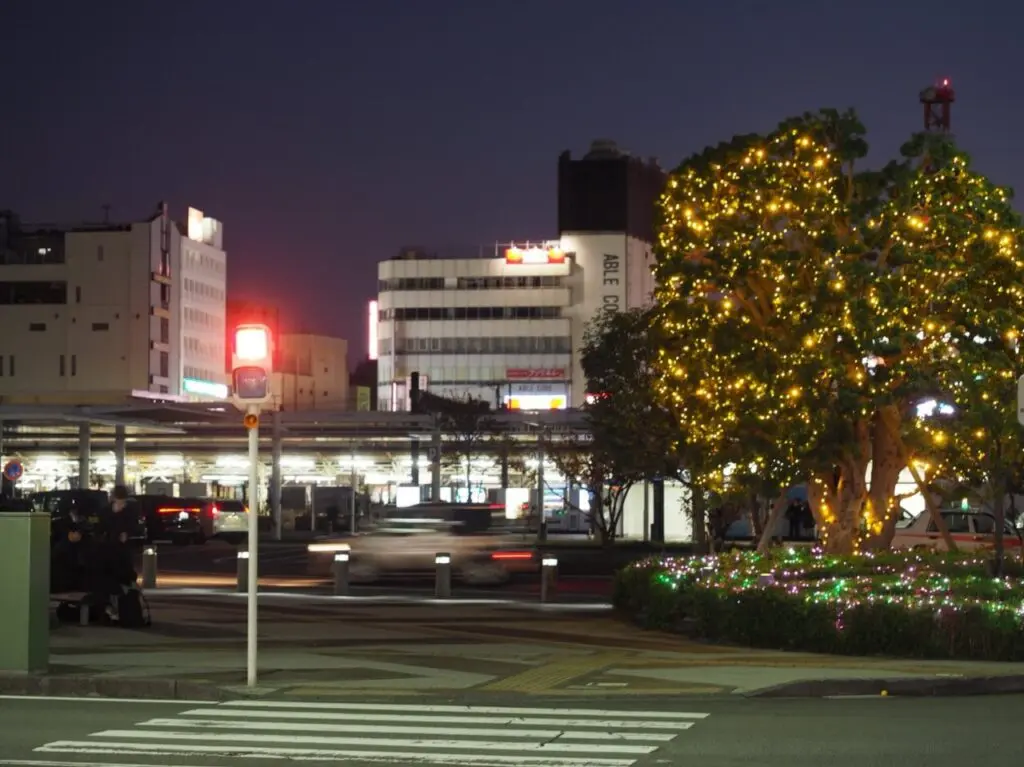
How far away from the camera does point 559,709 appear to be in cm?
1370

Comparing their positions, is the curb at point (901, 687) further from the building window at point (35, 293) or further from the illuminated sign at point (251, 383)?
the building window at point (35, 293)

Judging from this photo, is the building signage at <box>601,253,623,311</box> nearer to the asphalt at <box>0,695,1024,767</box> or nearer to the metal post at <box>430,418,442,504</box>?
the metal post at <box>430,418,442,504</box>

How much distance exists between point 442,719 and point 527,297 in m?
113

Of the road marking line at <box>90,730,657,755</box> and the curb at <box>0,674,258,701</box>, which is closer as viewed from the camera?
the road marking line at <box>90,730,657,755</box>

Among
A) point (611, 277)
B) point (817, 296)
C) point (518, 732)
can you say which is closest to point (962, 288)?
point (817, 296)

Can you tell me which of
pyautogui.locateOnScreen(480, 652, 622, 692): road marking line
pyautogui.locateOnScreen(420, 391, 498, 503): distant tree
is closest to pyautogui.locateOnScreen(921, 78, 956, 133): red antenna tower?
pyautogui.locateOnScreen(420, 391, 498, 503): distant tree

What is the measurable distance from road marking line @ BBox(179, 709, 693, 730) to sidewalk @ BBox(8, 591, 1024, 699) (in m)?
1.01

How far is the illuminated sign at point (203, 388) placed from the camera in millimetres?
121750

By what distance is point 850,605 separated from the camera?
57.4ft

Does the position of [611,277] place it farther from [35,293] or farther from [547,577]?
[547,577]

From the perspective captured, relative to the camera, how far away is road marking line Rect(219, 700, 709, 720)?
13.3m

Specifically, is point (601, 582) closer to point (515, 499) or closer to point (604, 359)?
point (604, 359)

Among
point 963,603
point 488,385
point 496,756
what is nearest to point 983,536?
point 963,603

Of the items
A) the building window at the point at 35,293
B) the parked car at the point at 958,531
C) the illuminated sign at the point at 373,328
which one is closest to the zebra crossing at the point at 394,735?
the parked car at the point at 958,531
